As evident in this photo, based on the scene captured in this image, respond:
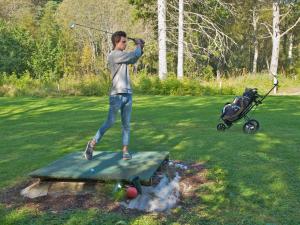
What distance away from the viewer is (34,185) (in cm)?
575

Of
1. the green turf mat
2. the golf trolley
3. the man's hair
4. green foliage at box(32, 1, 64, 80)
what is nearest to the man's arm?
the man's hair

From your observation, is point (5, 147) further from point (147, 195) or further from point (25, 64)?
point (25, 64)

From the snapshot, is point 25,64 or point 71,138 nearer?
point 71,138

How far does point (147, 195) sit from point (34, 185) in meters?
1.51

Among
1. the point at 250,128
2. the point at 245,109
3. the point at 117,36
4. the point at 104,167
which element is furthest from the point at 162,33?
the point at 104,167

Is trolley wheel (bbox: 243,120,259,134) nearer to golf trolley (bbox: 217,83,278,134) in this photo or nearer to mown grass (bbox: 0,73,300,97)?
golf trolley (bbox: 217,83,278,134)

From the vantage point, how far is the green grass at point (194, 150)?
493cm

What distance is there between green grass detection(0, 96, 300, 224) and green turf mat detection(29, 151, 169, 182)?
60cm

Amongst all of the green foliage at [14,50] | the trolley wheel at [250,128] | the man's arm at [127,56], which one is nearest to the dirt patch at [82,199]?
the man's arm at [127,56]

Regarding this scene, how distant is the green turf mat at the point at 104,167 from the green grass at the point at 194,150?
0.60 metres

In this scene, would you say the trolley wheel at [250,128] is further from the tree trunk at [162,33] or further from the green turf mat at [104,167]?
the tree trunk at [162,33]

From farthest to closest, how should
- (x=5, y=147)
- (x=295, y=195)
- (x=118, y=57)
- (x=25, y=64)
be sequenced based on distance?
A: (x=25, y=64)
(x=5, y=147)
(x=118, y=57)
(x=295, y=195)

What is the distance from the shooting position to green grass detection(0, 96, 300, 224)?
493 cm

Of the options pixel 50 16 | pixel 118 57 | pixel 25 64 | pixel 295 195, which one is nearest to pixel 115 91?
pixel 118 57
